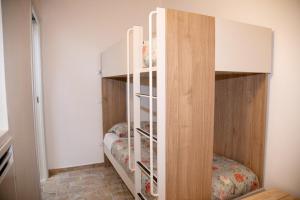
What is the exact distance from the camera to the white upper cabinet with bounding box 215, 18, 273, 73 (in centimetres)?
147

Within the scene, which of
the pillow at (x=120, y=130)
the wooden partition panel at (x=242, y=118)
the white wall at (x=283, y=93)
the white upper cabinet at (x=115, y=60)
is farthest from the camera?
the pillow at (x=120, y=130)

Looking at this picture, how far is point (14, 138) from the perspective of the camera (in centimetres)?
184

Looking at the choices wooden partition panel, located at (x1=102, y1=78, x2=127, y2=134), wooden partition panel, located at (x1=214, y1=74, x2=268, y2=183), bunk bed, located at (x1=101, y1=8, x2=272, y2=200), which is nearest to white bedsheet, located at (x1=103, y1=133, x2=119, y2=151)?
wooden partition panel, located at (x1=102, y1=78, x2=127, y2=134)

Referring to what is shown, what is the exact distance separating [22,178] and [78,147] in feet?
4.56

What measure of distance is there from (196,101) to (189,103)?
2.4 inches

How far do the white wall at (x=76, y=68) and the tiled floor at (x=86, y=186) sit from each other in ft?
0.85

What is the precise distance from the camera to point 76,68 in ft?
10.5

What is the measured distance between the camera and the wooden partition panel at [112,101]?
131 inches

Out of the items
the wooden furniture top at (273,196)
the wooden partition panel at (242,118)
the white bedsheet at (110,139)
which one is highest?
the wooden partition panel at (242,118)

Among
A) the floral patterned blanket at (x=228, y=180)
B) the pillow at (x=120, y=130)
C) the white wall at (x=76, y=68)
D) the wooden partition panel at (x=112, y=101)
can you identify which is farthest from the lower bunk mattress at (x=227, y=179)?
the white wall at (x=76, y=68)

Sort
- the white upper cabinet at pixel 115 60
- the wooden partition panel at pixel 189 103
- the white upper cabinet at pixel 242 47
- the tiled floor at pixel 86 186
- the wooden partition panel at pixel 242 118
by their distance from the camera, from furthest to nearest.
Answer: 1. the tiled floor at pixel 86 186
2. the white upper cabinet at pixel 115 60
3. the wooden partition panel at pixel 242 118
4. the white upper cabinet at pixel 242 47
5. the wooden partition panel at pixel 189 103

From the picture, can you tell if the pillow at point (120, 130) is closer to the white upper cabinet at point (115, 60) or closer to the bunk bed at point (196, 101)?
→ the white upper cabinet at point (115, 60)

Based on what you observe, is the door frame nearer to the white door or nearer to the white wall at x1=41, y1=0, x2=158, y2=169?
the white door

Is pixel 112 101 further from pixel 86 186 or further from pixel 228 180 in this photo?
pixel 228 180
